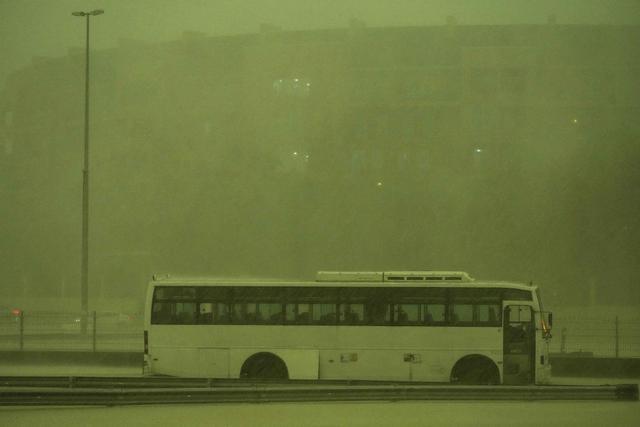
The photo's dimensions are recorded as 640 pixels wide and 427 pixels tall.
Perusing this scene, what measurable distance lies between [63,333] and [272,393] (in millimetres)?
9046

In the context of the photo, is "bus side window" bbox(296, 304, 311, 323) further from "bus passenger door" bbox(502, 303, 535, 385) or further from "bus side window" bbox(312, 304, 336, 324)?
"bus passenger door" bbox(502, 303, 535, 385)

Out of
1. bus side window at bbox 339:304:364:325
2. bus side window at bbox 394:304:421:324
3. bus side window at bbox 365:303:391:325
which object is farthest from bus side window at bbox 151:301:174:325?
bus side window at bbox 394:304:421:324

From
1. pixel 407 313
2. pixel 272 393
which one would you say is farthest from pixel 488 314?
pixel 272 393

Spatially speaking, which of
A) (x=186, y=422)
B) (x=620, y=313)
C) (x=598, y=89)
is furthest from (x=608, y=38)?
(x=186, y=422)

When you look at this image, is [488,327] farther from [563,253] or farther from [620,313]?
[563,253]

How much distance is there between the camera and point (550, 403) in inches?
435

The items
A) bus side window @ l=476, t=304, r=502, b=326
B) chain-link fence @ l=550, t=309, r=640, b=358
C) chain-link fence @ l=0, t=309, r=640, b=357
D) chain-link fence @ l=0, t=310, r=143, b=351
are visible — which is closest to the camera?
bus side window @ l=476, t=304, r=502, b=326

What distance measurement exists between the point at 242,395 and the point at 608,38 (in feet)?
88.9

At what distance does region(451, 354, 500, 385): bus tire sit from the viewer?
42.9 ft

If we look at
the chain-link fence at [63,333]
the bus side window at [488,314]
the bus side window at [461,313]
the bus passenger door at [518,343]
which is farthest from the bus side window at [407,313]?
the chain-link fence at [63,333]

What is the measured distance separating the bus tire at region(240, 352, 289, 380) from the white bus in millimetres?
16

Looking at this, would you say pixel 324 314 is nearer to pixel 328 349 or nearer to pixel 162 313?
pixel 328 349

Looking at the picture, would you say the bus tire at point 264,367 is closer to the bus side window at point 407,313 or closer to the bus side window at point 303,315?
the bus side window at point 303,315

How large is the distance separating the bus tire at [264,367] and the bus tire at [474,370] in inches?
107
